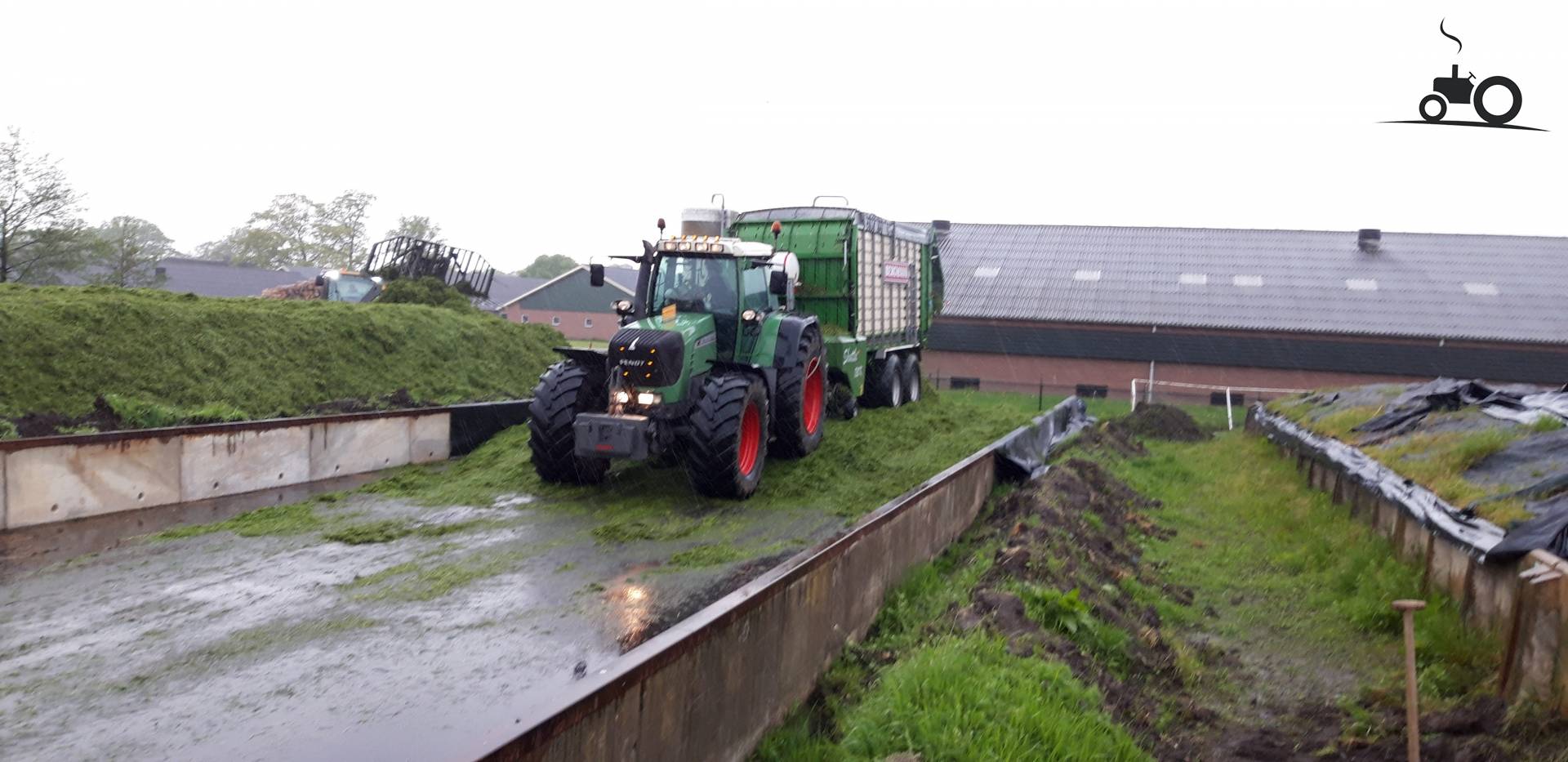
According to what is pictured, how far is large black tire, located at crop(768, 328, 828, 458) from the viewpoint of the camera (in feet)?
37.2

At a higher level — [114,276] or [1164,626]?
[114,276]

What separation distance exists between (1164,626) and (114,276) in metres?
27.7

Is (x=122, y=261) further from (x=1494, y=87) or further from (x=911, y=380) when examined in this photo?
(x=1494, y=87)

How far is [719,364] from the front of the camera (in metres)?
11.2

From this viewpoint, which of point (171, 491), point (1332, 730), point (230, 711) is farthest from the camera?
point (171, 491)

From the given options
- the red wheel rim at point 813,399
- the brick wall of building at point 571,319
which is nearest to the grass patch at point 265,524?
the red wheel rim at point 813,399

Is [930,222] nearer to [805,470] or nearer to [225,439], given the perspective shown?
[805,470]

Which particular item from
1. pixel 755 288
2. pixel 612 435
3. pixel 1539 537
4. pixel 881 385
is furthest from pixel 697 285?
pixel 1539 537

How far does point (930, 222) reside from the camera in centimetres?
4003

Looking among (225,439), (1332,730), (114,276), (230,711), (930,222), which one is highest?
(930,222)

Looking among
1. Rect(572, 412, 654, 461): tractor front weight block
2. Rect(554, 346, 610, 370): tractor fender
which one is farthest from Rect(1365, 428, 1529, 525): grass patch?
Rect(554, 346, 610, 370): tractor fender

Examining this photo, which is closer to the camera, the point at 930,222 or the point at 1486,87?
the point at 1486,87

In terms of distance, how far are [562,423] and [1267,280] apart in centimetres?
2989

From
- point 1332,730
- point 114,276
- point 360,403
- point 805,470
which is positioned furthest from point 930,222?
point 1332,730
